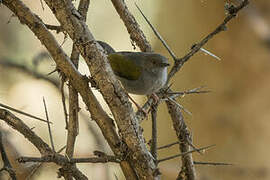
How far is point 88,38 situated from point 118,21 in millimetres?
4584

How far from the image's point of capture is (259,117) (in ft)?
13.6

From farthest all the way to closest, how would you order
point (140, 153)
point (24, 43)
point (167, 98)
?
point (24, 43) → point (167, 98) → point (140, 153)

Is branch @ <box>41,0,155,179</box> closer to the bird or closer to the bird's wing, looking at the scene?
the bird

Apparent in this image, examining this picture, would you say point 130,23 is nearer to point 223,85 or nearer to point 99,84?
point 99,84

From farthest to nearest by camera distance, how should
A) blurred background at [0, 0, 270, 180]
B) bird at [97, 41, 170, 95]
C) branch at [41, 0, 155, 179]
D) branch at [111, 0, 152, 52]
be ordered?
blurred background at [0, 0, 270, 180]
bird at [97, 41, 170, 95]
branch at [111, 0, 152, 52]
branch at [41, 0, 155, 179]

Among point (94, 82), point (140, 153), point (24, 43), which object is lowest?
point (140, 153)

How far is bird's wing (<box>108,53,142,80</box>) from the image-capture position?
8.63 feet

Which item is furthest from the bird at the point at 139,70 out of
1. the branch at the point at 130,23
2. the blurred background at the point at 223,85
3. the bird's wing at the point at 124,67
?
the blurred background at the point at 223,85

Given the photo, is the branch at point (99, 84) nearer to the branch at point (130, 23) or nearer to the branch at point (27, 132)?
the branch at point (27, 132)

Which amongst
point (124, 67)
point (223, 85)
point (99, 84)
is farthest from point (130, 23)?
point (223, 85)

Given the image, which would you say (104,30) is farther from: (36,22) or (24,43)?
(36,22)

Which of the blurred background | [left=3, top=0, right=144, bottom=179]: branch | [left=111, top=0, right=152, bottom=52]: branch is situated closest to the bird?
[left=111, top=0, right=152, bottom=52]: branch

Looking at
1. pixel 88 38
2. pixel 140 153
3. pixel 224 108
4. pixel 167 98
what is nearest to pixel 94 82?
pixel 88 38

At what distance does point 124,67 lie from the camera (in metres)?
2.75
